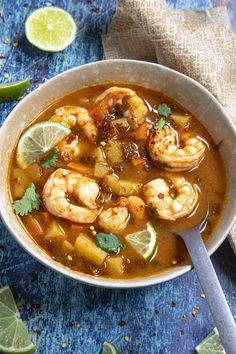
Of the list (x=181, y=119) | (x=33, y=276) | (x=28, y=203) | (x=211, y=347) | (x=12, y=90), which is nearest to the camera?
(x=28, y=203)

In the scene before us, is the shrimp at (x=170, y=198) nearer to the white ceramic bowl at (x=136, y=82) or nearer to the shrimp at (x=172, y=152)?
the shrimp at (x=172, y=152)

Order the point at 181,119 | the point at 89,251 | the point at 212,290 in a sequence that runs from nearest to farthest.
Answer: the point at 212,290
the point at 89,251
the point at 181,119

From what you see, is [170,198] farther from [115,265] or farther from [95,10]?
[95,10]

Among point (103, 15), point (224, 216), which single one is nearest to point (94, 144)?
point (224, 216)

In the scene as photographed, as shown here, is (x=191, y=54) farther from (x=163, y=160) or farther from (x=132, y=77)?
(x=163, y=160)

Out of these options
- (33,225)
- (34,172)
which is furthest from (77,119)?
(33,225)

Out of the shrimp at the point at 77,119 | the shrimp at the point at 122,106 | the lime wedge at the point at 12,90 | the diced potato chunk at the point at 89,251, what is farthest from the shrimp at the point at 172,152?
the lime wedge at the point at 12,90
